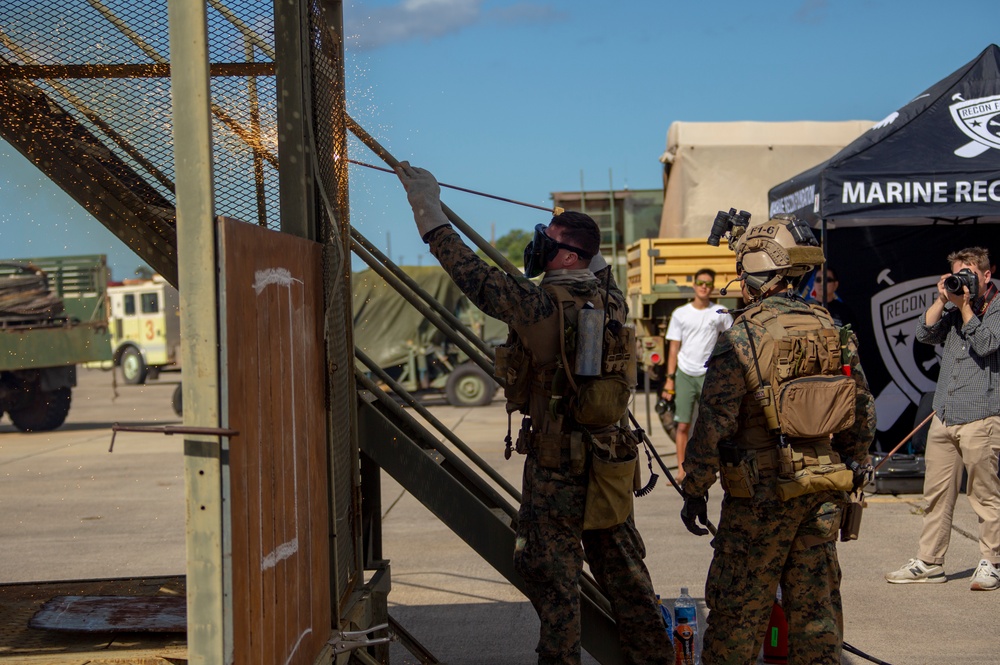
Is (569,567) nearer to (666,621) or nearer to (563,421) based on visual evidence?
(563,421)

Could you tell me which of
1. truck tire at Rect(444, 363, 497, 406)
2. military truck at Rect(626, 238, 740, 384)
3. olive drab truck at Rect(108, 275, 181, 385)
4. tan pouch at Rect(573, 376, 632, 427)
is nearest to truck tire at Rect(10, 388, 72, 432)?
truck tire at Rect(444, 363, 497, 406)

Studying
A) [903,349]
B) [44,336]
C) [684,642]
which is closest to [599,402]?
A: [684,642]

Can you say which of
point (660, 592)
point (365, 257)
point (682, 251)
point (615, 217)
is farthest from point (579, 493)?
point (615, 217)

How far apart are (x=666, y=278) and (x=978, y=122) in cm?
557

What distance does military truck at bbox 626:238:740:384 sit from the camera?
12.6 metres

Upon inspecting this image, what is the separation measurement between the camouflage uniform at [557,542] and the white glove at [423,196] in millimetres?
40

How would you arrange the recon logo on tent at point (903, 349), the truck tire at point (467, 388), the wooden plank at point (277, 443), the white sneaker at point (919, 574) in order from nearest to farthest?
the wooden plank at point (277, 443) < the white sneaker at point (919, 574) < the recon logo on tent at point (903, 349) < the truck tire at point (467, 388)

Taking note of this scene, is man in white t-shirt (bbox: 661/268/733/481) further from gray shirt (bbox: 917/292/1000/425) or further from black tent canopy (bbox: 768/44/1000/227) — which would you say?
gray shirt (bbox: 917/292/1000/425)

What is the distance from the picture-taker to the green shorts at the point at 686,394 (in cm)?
828

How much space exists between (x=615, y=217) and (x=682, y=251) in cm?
434

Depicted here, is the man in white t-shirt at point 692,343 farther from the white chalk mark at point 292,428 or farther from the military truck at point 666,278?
the white chalk mark at point 292,428

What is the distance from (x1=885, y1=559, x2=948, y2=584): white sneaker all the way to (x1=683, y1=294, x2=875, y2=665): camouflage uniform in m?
2.26

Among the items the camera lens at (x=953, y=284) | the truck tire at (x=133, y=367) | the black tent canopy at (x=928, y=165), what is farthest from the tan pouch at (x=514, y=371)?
the truck tire at (x=133, y=367)

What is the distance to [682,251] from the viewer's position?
12.8 m
